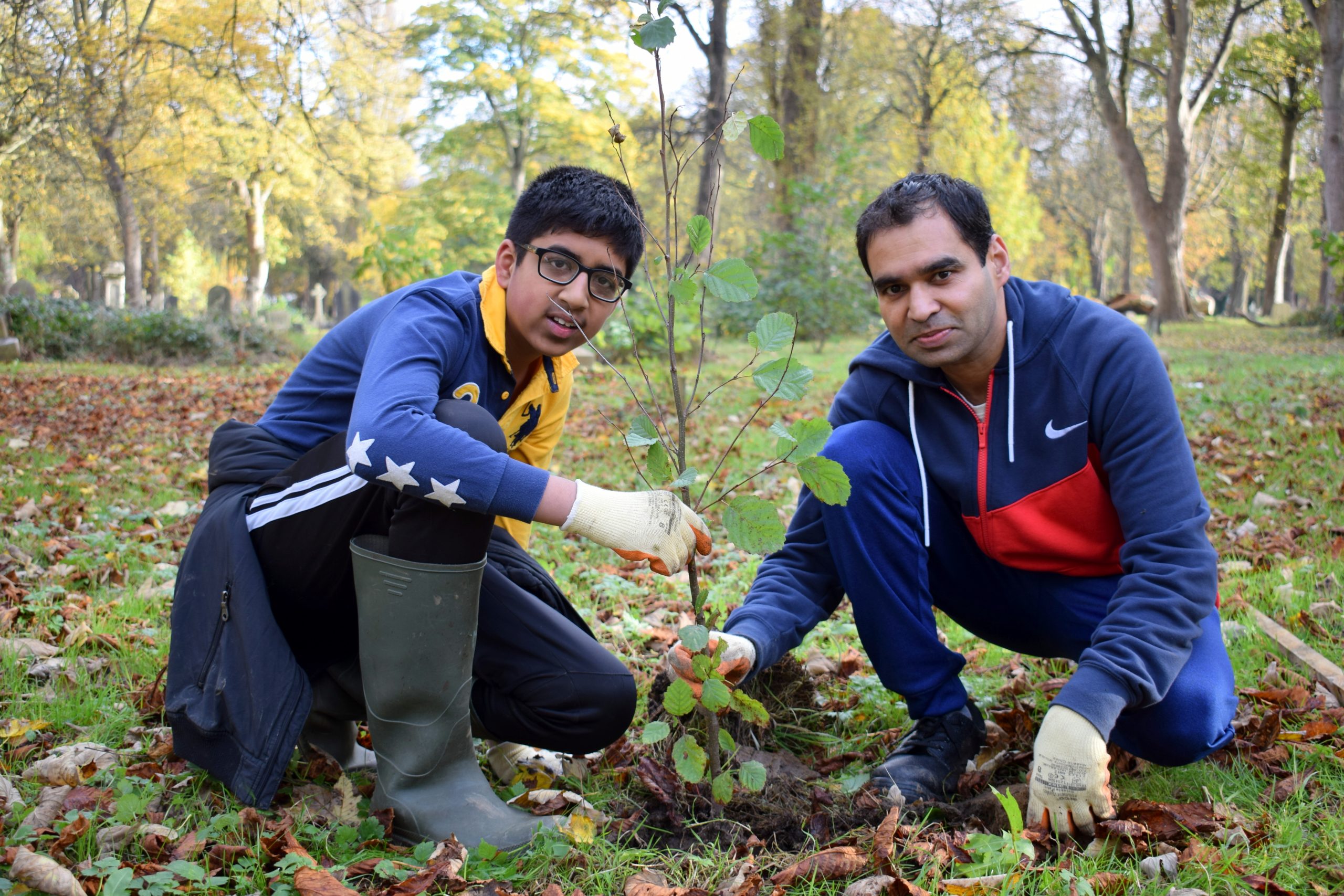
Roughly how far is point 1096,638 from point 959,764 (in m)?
0.51

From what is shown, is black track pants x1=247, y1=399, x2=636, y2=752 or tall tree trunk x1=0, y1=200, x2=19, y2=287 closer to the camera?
black track pants x1=247, y1=399, x2=636, y2=752

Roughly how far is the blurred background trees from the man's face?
780 mm

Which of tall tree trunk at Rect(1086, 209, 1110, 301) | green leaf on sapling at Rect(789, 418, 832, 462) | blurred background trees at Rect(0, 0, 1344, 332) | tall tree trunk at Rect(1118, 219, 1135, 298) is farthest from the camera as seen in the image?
tall tree trunk at Rect(1118, 219, 1135, 298)

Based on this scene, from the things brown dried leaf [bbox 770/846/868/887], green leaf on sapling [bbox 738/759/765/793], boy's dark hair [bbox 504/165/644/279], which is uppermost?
boy's dark hair [bbox 504/165/644/279]

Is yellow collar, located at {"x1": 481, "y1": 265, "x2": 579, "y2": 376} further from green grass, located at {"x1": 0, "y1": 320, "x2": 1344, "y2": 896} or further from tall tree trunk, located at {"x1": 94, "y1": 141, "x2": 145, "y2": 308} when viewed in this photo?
tall tree trunk, located at {"x1": 94, "y1": 141, "x2": 145, "y2": 308}

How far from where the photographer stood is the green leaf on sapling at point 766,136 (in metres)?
1.77

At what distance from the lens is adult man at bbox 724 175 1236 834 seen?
1.88 m

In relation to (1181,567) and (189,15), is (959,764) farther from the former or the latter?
(189,15)

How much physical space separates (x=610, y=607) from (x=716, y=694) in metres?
1.70

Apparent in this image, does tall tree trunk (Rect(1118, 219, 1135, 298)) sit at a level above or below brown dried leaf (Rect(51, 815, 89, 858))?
above

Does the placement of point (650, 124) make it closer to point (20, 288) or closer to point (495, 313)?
point (20, 288)

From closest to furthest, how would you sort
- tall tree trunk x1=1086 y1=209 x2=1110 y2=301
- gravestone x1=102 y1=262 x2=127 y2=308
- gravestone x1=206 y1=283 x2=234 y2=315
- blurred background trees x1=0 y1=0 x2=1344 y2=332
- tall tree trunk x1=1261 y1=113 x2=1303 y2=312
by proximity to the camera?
1. blurred background trees x1=0 y1=0 x2=1344 y2=332
2. tall tree trunk x1=1261 y1=113 x2=1303 y2=312
3. gravestone x1=206 y1=283 x2=234 y2=315
4. gravestone x1=102 y1=262 x2=127 y2=308
5. tall tree trunk x1=1086 y1=209 x2=1110 y2=301

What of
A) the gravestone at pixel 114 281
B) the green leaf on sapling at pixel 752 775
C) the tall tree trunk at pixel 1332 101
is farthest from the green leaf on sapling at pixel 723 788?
the gravestone at pixel 114 281

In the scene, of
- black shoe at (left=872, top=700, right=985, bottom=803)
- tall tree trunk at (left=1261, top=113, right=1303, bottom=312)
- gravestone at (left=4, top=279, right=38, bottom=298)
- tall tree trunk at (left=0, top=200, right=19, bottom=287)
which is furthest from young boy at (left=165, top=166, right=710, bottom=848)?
tall tree trunk at (left=0, top=200, right=19, bottom=287)
